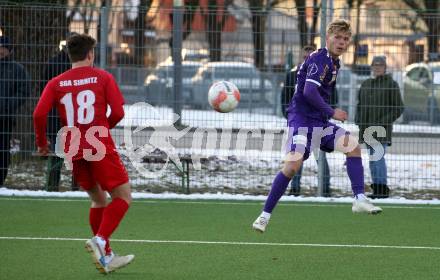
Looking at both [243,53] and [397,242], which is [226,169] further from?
[397,242]

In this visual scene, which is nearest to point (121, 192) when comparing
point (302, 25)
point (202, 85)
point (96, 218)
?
point (96, 218)

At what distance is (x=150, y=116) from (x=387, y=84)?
3274mm

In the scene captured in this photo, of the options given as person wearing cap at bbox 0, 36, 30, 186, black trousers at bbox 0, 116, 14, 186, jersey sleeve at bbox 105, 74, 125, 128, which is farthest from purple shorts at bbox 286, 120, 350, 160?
black trousers at bbox 0, 116, 14, 186

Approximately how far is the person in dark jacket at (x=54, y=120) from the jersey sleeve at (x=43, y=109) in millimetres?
5880

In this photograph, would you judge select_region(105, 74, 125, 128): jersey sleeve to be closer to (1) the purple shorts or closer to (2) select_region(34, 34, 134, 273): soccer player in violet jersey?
(2) select_region(34, 34, 134, 273): soccer player in violet jersey

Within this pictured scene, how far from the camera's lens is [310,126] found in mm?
9328

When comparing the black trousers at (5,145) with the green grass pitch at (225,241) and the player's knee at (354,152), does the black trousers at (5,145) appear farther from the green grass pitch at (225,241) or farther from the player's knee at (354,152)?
the player's knee at (354,152)

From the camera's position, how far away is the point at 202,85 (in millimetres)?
14266

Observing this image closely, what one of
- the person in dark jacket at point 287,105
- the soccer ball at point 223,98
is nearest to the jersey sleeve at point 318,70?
the soccer ball at point 223,98

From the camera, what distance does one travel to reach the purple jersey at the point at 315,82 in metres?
9.16

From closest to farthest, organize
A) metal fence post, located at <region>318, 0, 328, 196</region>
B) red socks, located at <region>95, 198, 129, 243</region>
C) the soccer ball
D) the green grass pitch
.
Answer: red socks, located at <region>95, 198, 129, 243</region> → the green grass pitch → the soccer ball → metal fence post, located at <region>318, 0, 328, 196</region>

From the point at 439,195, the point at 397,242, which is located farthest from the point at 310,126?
the point at 439,195

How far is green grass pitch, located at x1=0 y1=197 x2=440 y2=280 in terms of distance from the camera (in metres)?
7.96

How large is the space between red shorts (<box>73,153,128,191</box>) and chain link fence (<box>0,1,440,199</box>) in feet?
19.2
